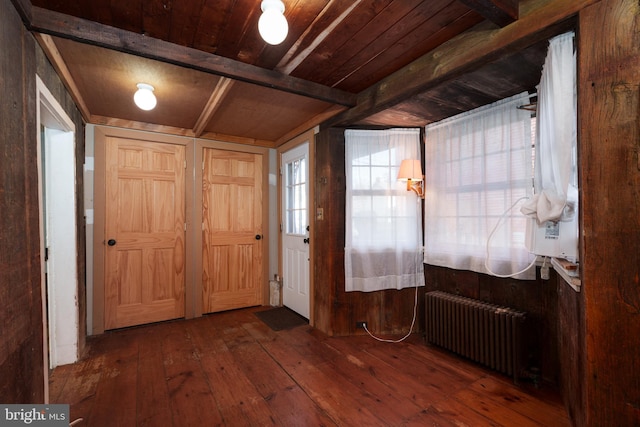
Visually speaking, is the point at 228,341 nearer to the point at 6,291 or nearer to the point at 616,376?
the point at 6,291

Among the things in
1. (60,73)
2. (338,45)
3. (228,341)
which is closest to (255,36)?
(338,45)

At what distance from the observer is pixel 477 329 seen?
2150mm

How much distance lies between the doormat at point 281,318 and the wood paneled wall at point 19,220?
189cm

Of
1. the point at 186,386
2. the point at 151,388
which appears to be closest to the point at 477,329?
the point at 186,386

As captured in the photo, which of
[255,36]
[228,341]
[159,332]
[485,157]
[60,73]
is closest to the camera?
[255,36]

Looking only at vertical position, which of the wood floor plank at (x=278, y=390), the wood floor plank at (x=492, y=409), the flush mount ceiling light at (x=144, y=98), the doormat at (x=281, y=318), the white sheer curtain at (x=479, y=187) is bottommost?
the doormat at (x=281, y=318)

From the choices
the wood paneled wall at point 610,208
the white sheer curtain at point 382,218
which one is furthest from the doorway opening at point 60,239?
the wood paneled wall at point 610,208

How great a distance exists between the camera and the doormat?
3.08 metres

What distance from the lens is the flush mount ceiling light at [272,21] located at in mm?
1287

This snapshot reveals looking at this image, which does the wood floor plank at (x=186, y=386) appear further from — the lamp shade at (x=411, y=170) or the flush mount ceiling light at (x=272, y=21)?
the lamp shade at (x=411, y=170)

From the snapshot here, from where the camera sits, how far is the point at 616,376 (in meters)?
1.10

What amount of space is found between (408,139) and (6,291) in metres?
2.85

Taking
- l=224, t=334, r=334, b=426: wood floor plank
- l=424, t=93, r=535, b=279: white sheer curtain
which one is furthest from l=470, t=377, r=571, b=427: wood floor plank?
l=224, t=334, r=334, b=426: wood floor plank

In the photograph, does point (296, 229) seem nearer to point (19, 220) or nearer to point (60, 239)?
point (60, 239)
